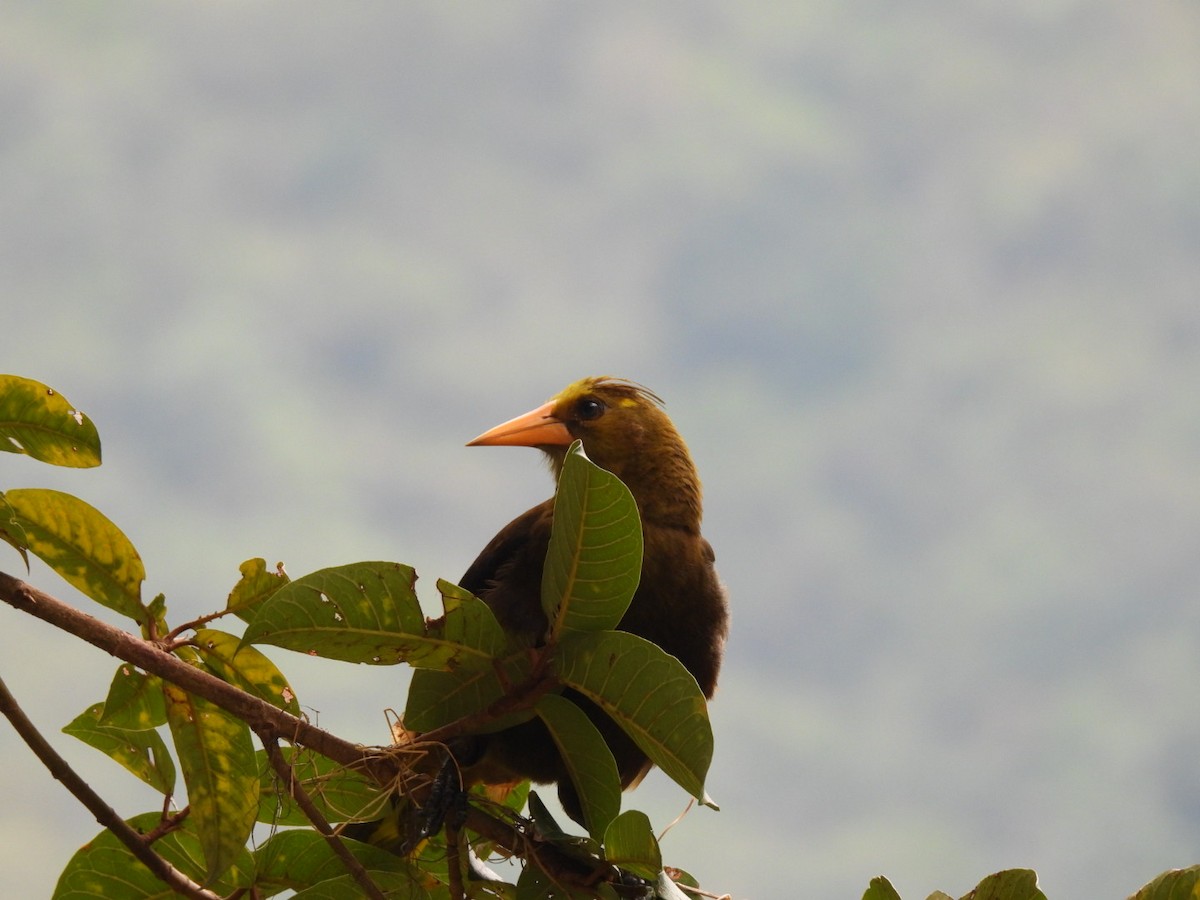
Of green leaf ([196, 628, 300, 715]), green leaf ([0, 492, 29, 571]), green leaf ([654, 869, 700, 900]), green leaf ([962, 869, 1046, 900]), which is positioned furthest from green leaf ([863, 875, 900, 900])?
green leaf ([0, 492, 29, 571])

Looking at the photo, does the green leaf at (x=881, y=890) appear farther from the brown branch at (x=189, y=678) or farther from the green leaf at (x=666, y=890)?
the brown branch at (x=189, y=678)

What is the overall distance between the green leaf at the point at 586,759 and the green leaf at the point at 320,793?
0.34 metres

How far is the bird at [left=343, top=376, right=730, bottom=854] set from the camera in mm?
2381

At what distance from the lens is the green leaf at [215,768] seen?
1892mm

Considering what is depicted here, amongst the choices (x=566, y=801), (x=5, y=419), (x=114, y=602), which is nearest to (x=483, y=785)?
(x=566, y=801)

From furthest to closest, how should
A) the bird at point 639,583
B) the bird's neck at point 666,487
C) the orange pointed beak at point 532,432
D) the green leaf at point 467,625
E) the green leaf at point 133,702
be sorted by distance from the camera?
the orange pointed beak at point 532,432 → the bird's neck at point 666,487 → the bird at point 639,583 → the green leaf at point 133,702 → the green leaf at point 467,625

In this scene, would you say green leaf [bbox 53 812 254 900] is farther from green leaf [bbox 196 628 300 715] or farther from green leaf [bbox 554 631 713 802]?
green leaf [bbox 554 631 713 802]

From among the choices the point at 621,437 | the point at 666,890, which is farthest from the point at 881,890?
the point at 621,437

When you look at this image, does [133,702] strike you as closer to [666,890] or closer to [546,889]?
[546,889]

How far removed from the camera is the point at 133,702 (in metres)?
2.01

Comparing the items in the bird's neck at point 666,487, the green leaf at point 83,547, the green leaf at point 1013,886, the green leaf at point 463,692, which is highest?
the bird's neck at point 666,487

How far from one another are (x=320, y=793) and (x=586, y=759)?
1.65ft

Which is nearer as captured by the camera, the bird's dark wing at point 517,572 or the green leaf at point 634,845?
the green leaf at point 634,845

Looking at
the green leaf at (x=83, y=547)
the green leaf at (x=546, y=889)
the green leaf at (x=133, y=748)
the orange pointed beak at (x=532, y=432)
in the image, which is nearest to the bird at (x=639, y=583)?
the orange pointed beak at (x=532, y=432)
